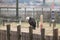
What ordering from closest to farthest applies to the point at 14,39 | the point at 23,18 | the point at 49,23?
the point at 14,39
the point at 49,23
the point at 23,18

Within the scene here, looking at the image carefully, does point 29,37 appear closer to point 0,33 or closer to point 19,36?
point 19,36

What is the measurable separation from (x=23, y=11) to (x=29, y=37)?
63.7 inches

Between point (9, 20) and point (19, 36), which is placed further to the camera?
point (9, 20)

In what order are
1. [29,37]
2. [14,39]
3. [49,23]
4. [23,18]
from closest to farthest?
[29,37] → [14,39] → [49,23] → [23,18]

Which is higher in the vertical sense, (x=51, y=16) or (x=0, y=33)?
(x=51, y=16)

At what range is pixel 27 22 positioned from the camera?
17.7ft

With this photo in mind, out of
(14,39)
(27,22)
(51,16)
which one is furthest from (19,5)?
(14,39)

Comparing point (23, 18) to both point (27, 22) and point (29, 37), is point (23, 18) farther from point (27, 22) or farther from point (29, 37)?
point (29, 37)

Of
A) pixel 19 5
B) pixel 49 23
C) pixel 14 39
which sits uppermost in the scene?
pixel 19 5

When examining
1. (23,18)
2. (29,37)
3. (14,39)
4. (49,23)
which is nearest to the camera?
(29,37)

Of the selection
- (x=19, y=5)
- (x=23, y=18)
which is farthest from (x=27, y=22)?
(x=19, y=5)

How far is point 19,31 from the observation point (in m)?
4.55

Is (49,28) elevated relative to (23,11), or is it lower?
lower

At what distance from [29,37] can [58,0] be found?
1.56 m
